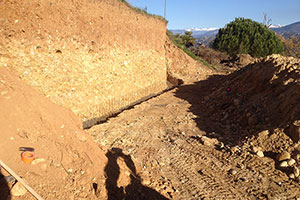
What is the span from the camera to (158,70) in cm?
1252

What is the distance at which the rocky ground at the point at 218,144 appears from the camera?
3.91 m

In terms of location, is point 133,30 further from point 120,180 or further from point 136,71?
point 120,180

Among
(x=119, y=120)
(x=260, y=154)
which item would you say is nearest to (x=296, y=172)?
(x=260, y=154)

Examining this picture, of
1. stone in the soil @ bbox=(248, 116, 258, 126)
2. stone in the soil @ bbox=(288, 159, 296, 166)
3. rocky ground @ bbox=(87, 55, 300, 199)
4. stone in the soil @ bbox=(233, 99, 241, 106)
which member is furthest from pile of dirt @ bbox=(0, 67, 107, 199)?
stone in the soil @ bbox=(233, 99, 241, 106)

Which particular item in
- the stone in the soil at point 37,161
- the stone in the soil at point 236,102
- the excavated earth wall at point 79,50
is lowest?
the stone in the soil at point 236,102

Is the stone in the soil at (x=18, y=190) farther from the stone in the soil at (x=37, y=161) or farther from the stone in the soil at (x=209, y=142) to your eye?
the stone in the soil at (x=209, y=142)

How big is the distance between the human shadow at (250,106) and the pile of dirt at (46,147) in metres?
4.05

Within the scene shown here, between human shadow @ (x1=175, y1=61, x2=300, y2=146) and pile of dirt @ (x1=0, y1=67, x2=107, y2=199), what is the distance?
4.05m

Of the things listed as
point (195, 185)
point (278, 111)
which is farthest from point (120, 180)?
point (278, 111)

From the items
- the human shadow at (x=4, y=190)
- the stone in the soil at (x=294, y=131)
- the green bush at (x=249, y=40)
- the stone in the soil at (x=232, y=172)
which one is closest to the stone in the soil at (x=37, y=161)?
the human shadow at (x=4, y=190)

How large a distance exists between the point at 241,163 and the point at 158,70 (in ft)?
28.5

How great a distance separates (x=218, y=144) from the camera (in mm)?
5652

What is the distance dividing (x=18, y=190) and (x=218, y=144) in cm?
476

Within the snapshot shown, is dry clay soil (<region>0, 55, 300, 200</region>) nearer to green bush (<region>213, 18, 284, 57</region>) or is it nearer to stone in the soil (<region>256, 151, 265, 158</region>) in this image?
stone in the soil (<region>256, 151, 265, 158</region>)
